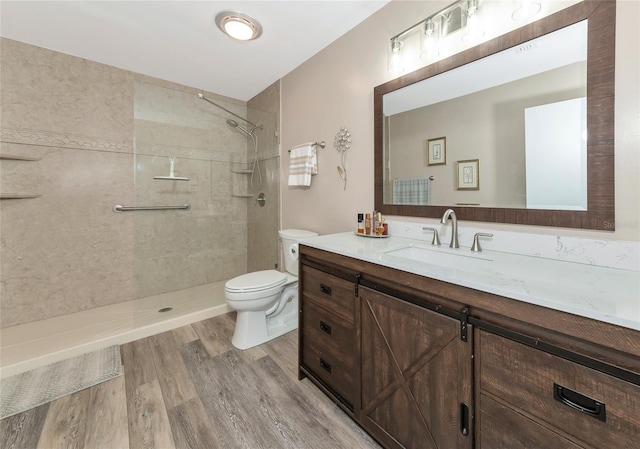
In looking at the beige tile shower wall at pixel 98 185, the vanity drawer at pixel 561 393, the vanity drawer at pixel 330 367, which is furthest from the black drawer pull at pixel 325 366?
the beige tile shower wall at pixel 98 185

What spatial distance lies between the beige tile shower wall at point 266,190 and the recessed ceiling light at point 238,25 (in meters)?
0.75

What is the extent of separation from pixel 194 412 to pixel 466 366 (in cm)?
134

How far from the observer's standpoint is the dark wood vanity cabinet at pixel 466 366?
22.8 inches

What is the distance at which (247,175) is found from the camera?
3061 mm

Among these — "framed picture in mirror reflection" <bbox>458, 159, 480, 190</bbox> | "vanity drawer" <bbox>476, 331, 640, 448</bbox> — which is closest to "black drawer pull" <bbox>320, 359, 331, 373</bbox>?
"vanity drawer" <bbox>476, 331, 640, 448</bbox>

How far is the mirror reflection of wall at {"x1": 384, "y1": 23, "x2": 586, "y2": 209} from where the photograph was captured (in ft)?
3.49

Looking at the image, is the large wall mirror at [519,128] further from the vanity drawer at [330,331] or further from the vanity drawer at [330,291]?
the vanity drawer at [330,331]

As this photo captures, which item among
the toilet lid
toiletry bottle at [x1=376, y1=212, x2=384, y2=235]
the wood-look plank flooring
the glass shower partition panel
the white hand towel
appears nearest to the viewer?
the wood-look plank flooring

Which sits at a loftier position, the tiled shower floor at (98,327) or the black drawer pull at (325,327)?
the black drawer pull at (325,327)

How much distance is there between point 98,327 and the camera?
2.10 m

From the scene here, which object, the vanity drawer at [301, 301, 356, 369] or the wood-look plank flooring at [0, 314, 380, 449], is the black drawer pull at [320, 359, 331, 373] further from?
the wood-look plank flooring at [0, 314, 380, 449]

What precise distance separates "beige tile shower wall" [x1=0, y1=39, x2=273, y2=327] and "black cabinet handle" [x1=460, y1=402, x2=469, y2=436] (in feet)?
8.74

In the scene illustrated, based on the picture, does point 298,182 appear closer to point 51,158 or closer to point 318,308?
point 318,308

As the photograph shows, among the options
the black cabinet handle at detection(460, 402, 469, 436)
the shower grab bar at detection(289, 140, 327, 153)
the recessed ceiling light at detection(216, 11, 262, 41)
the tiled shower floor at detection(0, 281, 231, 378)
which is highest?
the recessed ceiling light at detection(216, 11, 262, 41)
